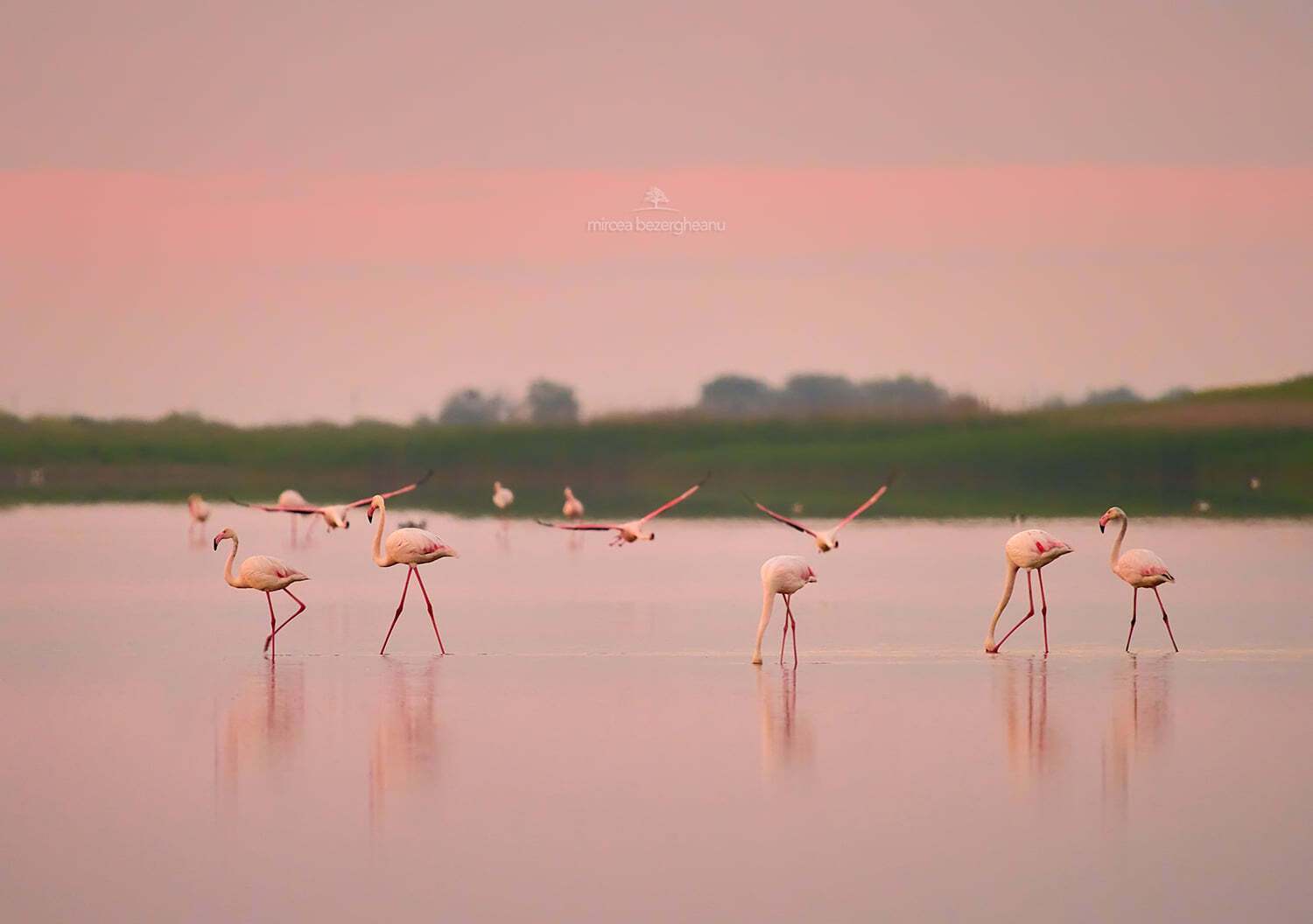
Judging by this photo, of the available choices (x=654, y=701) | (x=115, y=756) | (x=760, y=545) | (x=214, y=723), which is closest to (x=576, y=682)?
(x=654, y=701)

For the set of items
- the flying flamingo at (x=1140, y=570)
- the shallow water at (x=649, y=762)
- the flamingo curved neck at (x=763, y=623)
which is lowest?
the shallow water at (x=649, y=762)

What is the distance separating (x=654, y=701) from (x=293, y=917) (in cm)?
442

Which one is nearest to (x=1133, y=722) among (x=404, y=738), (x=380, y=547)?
(x=404, y=738)

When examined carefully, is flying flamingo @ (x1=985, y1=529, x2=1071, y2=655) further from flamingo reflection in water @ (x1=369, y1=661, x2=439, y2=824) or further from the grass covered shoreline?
the grass covered shoreline

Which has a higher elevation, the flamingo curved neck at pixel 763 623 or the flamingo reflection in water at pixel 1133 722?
the flamingo curved neck at pixel 763 623

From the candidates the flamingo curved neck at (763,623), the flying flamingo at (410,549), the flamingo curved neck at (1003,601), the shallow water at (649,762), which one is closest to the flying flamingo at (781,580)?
the flamingo curved neck at (763,623)

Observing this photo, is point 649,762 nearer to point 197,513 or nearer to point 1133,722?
point 1133,722

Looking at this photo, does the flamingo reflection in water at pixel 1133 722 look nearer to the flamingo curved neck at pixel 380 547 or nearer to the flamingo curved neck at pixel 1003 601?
the flamingo curved neck at pixel 1003 601

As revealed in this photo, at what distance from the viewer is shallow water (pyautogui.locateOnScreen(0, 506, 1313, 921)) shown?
261 inches

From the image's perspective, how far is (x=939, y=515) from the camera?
102ft

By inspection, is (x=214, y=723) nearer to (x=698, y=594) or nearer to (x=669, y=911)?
(x=669, y=911)

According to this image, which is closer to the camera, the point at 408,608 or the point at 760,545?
the point at 408,608

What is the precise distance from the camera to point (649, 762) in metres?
8.76

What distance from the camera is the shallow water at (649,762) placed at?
261 inches
